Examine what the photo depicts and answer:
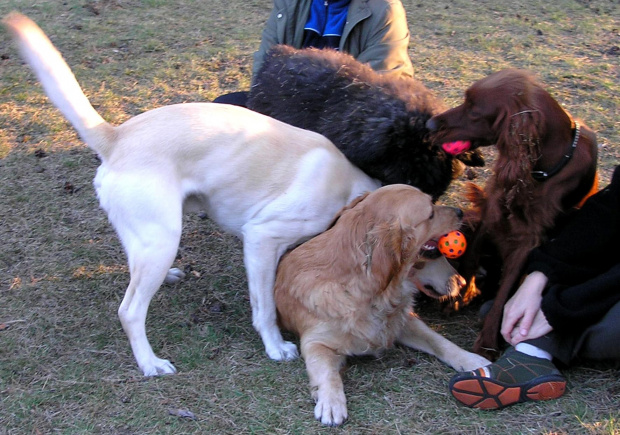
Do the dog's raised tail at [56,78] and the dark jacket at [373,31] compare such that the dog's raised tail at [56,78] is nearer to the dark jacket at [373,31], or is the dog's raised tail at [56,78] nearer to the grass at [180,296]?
the grass at [180,296]

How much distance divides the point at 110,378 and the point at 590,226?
7.23 feet

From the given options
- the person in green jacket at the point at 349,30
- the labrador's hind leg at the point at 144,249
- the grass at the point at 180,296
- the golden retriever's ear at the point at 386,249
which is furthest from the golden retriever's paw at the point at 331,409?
the person in green jacket at the point at 349,30

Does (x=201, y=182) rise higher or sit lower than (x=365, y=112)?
lower

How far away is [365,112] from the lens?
133 inches

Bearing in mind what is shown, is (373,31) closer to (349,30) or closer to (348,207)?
(349,30)

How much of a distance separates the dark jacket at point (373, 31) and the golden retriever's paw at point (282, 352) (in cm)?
200

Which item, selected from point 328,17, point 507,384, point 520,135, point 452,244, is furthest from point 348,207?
point 328,17

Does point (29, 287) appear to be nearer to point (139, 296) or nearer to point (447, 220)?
point (139, 296)

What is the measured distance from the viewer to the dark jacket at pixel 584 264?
2.57m

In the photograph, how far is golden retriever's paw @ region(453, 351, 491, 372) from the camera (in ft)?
9.11

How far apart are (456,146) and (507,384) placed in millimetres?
1176

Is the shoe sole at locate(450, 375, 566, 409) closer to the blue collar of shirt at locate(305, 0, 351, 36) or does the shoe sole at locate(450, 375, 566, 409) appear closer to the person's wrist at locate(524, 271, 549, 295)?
the person's wrist at locate(524, 271, 549, 295)

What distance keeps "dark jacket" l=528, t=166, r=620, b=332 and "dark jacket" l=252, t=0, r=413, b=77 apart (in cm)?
180

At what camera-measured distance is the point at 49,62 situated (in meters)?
2.88
